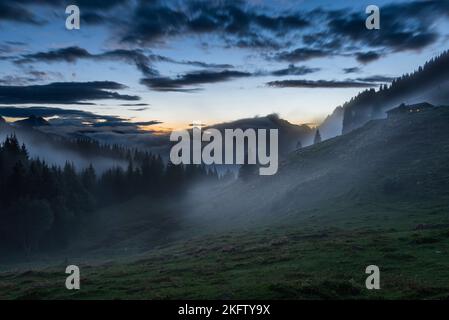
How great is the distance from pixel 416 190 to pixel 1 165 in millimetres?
96369

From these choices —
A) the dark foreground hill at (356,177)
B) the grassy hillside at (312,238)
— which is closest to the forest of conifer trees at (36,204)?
the grassy hillside at (312,238)

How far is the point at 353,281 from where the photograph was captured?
29141 millimetres

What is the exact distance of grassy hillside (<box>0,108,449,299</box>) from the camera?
99.4 feet

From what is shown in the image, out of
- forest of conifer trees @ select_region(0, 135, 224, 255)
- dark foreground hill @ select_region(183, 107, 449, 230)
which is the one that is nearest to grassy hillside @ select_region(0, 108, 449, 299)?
dark foreground hill @ select_region(183, 107, 449, 230)

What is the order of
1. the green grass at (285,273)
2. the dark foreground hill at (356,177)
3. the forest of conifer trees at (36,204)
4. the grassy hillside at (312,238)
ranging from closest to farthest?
the green grass at (285,273) → the grassy hillside at (312,238) → the dark foreground hill at (356,177) → the forest of conifer trees at (36,204)

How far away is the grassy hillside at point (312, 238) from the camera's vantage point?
30.3 metres

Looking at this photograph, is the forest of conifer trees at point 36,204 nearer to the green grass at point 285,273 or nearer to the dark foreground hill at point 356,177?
the dark foreground hill at point 356,177

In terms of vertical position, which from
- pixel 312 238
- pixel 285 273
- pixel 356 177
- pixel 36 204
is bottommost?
pixel 285 273

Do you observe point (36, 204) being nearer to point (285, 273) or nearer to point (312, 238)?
point (312, 238)

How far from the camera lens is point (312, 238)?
2180 inches

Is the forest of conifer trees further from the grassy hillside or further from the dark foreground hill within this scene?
the dark foreground hill

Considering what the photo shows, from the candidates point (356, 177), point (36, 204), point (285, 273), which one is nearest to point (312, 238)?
point (285, 273)
